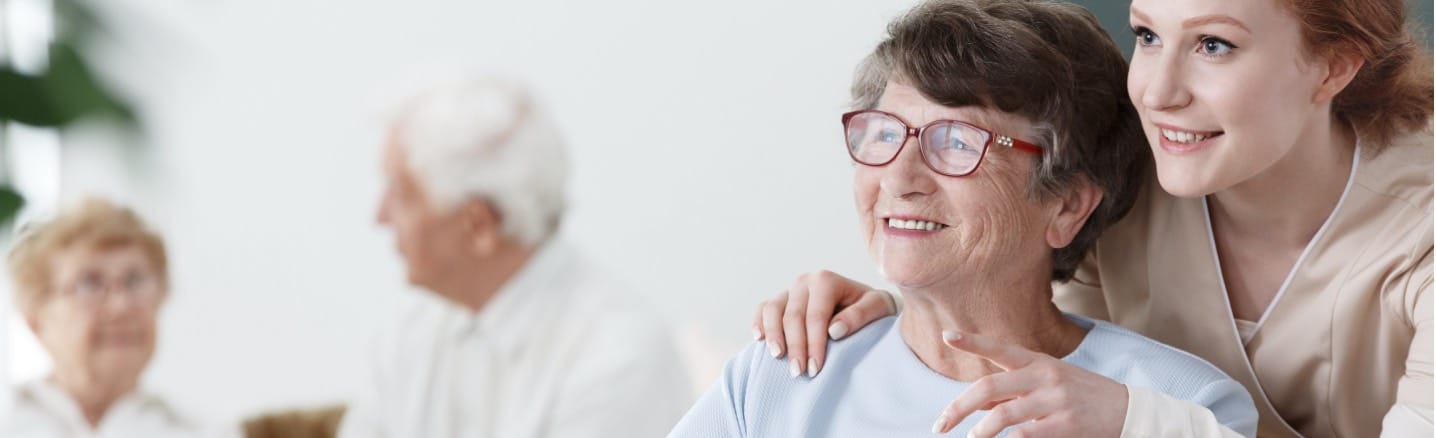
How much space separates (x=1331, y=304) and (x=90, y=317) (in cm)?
287

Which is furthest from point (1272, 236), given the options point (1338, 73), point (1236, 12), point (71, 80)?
point (71, 80)

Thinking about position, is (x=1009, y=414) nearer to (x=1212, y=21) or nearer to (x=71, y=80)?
(x=1212, y=21)

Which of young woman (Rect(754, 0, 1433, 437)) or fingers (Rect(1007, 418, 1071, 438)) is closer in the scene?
fingers (Rect(1007, 418, 1071, 438))

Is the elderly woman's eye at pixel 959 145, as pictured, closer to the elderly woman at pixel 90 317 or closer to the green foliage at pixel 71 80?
the green foliage at pixel 71 80

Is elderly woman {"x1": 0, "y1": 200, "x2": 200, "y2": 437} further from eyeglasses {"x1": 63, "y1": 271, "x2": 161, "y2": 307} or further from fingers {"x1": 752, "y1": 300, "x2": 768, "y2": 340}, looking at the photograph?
fingers {"x1": 752, "y1": 300, "x2": 768, "y2": 340}

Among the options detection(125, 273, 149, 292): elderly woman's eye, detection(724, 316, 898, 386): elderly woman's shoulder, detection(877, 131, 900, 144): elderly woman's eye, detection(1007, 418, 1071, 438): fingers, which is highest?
detection(877, 131, 900, 144): elderly woman's eye

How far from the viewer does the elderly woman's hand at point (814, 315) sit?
1527 mm

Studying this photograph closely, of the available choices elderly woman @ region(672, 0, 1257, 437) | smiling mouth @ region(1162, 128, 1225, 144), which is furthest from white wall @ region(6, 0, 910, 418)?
smiling mouth @ region(1162, 128, 1225, 144)

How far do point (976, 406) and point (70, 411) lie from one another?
288 centimetres

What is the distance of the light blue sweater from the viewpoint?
1.42 meters

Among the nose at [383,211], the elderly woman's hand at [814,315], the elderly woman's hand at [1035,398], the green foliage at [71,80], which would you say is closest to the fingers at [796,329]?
the elderly woman's hand at [814,315]

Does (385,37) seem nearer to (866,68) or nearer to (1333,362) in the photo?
(866,68)

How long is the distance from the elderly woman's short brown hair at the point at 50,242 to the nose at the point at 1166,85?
272 cm

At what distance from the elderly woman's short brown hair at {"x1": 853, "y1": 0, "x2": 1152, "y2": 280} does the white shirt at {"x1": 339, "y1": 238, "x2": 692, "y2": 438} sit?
2065 mm
